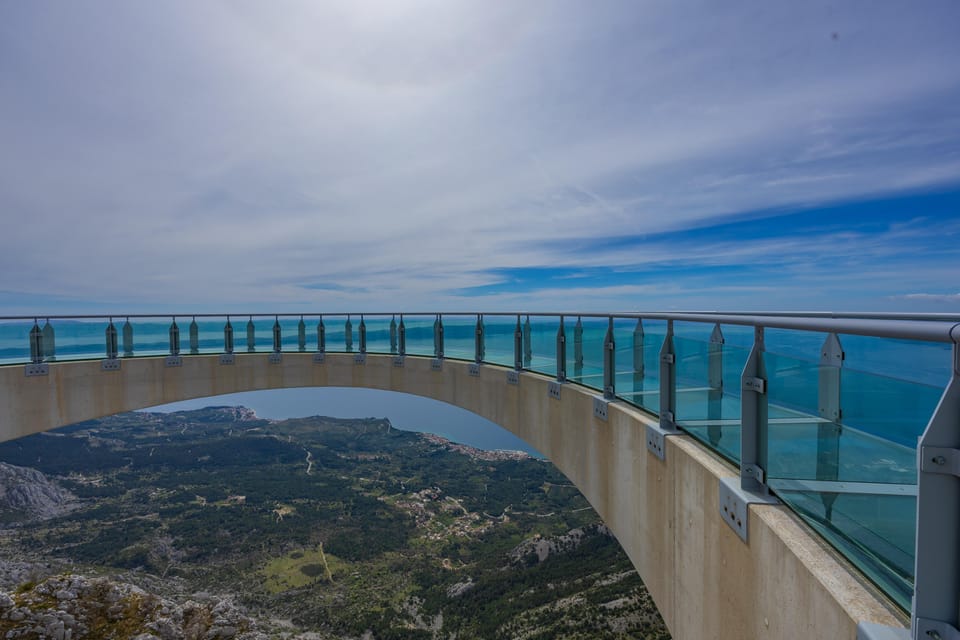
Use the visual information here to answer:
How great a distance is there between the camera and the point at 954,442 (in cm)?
148

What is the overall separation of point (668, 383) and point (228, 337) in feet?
40.7

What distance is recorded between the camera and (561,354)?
6.91 metres

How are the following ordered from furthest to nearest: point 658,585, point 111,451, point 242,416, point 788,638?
point 242,416
point 111,451
point 658,585
point 788,638

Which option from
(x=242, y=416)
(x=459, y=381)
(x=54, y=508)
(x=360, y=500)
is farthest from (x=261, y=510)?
(x=242, y=416)

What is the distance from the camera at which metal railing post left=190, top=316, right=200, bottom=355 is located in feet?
40.9

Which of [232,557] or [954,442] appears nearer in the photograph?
[954,442]

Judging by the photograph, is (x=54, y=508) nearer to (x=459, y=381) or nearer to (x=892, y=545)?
(x=459, y=381)

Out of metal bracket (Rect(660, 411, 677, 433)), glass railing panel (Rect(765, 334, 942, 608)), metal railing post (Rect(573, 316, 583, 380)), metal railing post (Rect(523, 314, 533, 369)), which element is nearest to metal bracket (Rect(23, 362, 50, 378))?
metal railing post (Rect(523, 314, 533, 369))

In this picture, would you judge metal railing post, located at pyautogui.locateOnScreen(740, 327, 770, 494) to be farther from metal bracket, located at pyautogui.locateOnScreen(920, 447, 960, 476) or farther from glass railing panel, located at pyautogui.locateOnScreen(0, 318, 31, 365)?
glass railing panel, located at pyautogui.locateOnScreen(0, 318, 31, 365)

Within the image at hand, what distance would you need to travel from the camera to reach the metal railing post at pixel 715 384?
3359mm

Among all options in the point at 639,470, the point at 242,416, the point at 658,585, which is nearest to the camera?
the point at 658,585

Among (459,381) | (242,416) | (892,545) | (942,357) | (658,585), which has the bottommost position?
(242,416)

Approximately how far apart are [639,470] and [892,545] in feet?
8.96

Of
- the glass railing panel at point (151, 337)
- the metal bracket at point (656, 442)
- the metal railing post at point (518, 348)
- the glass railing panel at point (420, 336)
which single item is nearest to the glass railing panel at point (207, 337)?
the glass railing panel at point (151, 337)
